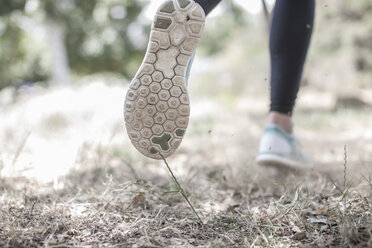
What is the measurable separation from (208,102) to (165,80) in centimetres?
416

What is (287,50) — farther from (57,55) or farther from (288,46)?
(57,55)

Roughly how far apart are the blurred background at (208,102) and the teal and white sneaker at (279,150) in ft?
1.15

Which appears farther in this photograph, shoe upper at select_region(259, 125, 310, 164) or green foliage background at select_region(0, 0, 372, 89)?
green foliage background at select_region(0, 0, 372, 89)

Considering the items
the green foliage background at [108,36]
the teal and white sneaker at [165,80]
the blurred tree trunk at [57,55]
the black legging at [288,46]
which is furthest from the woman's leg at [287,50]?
the blurred tree trunk at [57,55]

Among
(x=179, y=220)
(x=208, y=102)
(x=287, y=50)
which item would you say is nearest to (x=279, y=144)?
(x=287, y=50)

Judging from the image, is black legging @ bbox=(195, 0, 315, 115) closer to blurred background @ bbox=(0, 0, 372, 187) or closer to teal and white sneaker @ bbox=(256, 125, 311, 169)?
teal and white sneaker @ bbox=(256, 125, 311, 169)

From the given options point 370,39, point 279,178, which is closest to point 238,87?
point 370,39

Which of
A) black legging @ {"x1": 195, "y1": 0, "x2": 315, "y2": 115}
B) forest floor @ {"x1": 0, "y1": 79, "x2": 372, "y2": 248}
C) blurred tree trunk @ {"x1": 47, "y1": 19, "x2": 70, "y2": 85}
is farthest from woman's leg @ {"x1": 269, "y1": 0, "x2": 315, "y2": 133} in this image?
blurred tree trunk @ {"x1": 47, "y1": 19, "x2": 70, "y2": 85}

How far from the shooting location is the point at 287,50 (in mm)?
1300

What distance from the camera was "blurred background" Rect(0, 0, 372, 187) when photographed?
1.95 meters

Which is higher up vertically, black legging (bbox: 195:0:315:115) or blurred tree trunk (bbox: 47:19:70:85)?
black legging (bbox: 195:0:315:115)

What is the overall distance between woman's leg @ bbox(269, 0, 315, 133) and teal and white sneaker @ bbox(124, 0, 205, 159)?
1.47 feet

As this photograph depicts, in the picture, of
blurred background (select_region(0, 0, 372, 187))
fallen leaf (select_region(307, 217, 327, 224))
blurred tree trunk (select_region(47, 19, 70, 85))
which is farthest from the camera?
blurred tree trunk (select_region(47, 19, 70, 85))

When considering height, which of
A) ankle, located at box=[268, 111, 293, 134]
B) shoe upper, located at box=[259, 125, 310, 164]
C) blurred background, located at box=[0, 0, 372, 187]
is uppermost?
ankle, located at box=[268, 111, 293, 134]
